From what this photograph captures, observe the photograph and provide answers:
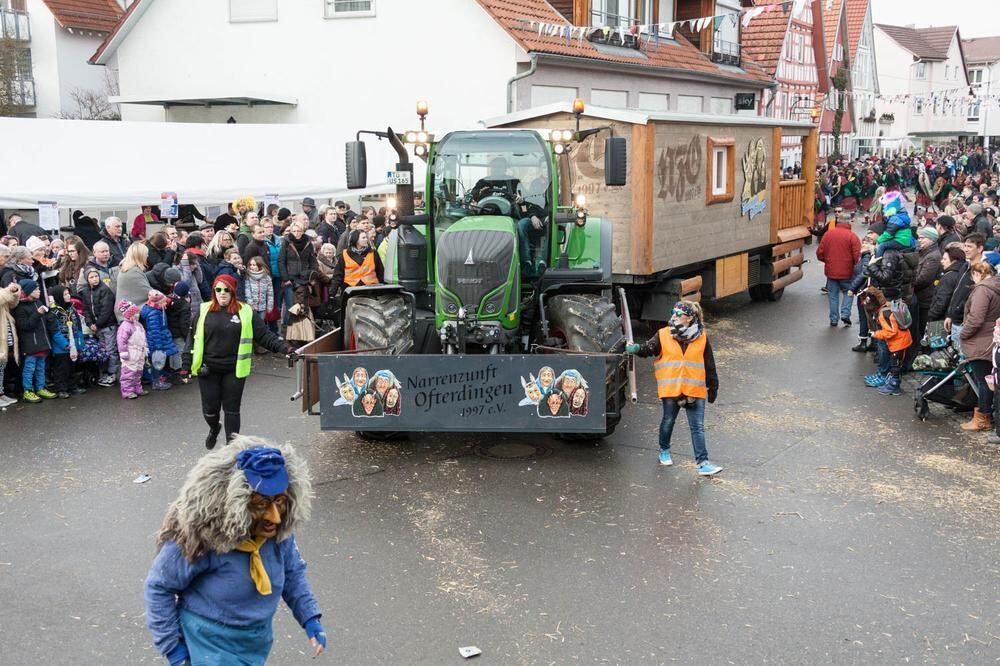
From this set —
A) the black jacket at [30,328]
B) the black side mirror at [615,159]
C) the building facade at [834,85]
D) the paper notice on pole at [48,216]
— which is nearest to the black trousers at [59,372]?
the black jacket at [30,328]

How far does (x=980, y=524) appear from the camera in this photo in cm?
755

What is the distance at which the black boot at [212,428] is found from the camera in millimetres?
9125

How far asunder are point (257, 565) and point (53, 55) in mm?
34396

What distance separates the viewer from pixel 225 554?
3.96 m

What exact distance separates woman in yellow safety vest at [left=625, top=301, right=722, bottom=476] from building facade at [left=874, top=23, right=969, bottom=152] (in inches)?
2487

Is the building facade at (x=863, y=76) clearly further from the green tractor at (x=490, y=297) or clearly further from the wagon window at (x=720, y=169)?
the green tractor at (x=490, y=297)

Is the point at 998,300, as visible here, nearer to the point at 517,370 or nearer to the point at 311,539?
the point at 517,370

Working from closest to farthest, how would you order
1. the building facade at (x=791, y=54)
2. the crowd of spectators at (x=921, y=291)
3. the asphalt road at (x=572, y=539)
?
the asphalt road at (x=572, y=539), the crowd of spectators at (x=921, y=291), the building facade at (x=791, y=54)

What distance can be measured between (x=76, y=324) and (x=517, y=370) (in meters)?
5.65

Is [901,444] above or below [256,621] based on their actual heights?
below

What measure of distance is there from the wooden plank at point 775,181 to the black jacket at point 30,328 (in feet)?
38.7

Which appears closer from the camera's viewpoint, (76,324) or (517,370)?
(517,370)

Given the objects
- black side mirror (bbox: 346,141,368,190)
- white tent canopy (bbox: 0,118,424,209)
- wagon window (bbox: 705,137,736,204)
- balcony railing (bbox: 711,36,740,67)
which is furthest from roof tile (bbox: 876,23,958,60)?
black side mirror (bbox: 346,141,368,190)

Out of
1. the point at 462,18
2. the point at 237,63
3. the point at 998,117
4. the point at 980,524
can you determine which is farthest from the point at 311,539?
the point at 998,117
